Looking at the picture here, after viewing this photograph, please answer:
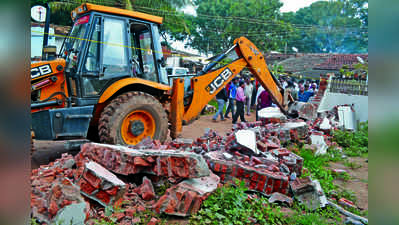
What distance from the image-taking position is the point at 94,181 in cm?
322

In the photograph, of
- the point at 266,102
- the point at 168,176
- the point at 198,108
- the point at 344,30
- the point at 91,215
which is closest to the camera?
the point at 91,215

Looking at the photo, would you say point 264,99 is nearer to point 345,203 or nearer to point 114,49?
point 114,49

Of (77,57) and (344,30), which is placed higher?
(344,30)

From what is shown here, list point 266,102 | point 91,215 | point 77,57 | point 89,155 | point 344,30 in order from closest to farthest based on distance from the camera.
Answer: point 91,215 < point 89,155 < point 77,57 < point 266,102 < point 344,30

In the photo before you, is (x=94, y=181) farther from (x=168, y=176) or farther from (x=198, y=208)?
(x=198, y=208)

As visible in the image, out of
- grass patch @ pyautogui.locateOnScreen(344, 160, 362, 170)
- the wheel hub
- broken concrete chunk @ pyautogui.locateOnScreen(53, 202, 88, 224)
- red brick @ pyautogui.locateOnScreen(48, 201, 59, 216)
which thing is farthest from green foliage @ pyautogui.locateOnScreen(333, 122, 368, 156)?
red brick @ pyautogui.locateOnScreen(48, 201, 59, 216)

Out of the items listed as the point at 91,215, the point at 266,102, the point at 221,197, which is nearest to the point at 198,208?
the point at 221,197

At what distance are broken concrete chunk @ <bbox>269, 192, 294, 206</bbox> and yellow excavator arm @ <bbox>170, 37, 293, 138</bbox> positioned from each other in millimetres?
2777

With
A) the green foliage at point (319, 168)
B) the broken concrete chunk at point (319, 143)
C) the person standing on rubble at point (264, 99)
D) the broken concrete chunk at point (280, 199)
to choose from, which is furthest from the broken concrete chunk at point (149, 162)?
the person standing on rubble at point (264, 99)

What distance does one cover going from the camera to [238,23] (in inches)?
976

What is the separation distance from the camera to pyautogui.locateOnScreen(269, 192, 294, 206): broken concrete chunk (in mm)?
3861
